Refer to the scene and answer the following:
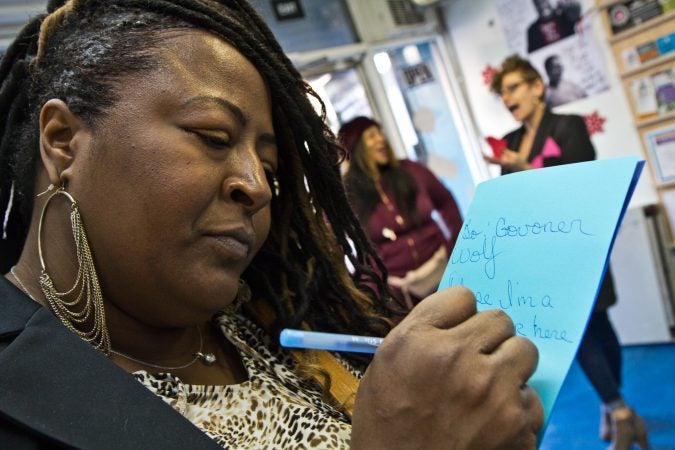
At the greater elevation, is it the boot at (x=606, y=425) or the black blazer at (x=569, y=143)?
the black blazer at (x=569, y=143)

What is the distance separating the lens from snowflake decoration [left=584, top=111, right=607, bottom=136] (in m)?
3.60

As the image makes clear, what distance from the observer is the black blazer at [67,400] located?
576mm

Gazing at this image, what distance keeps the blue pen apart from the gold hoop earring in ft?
0.87

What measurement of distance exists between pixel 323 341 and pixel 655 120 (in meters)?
3.32

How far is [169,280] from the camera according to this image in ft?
2.36

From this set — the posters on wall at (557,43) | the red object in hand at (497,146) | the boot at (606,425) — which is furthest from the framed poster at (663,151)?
the boot at (606,425)

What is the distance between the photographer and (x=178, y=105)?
0.71 metres

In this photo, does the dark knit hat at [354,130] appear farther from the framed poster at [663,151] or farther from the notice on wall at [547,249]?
the notice on wall at [547,249]

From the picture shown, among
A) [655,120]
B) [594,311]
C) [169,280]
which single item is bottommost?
[594,311]

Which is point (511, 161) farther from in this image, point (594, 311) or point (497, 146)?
point (594, 311)

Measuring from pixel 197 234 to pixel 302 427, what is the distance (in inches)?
11.0

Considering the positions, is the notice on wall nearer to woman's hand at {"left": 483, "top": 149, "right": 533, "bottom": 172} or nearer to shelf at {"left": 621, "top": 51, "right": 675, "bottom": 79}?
woman's hand at {"left": 483, "top": 149, "right": 533, "bottom": 172}

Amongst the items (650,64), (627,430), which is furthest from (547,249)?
(650,64)

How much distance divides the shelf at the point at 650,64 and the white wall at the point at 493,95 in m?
0.09
